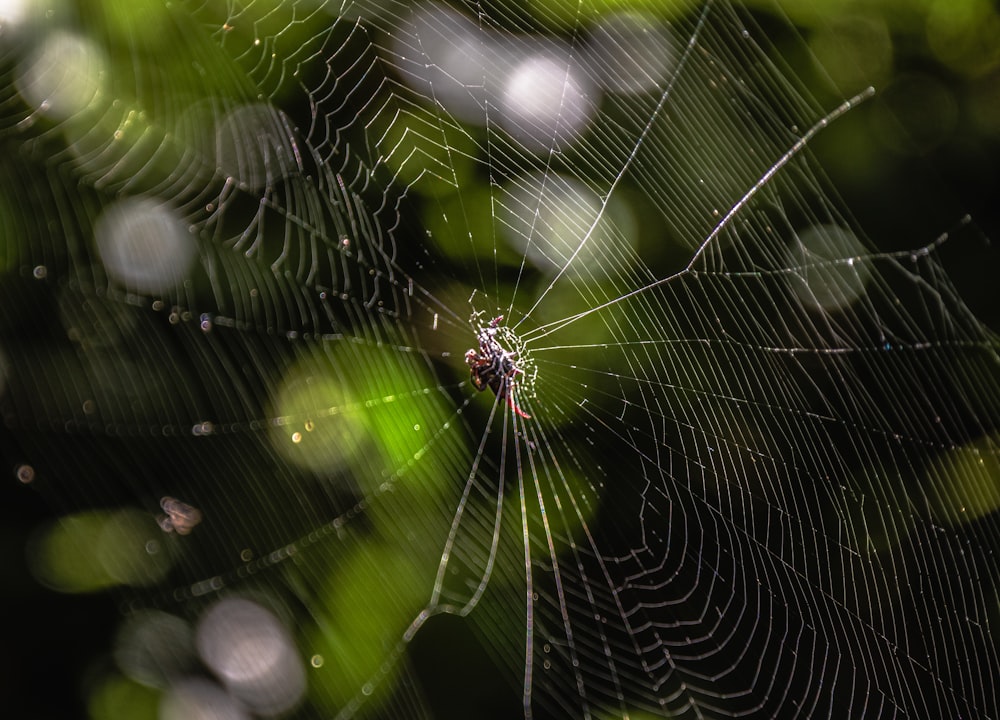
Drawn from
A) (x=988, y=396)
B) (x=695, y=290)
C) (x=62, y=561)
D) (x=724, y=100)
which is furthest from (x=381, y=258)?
(x=988, y=396)

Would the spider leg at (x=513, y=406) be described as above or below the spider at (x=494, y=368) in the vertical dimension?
below

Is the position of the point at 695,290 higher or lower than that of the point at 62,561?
higher

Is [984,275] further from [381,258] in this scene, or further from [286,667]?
[286,667]

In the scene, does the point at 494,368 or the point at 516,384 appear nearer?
the point at 494,368

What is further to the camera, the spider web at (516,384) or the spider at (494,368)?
the spider at (494,368)

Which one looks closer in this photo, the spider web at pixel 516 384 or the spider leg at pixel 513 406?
the spider web at pixel 516 384
